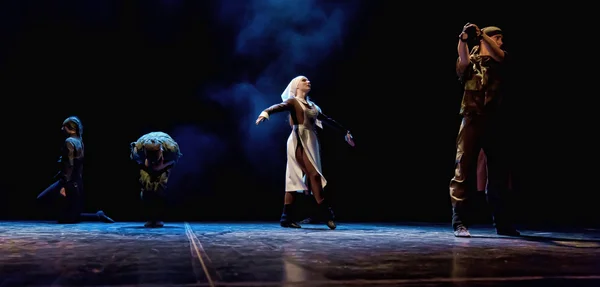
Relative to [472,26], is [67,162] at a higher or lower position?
lower

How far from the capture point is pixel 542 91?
591cm

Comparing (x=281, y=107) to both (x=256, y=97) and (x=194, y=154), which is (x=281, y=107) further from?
(x=194, y=154)

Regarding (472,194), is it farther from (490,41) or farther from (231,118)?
(490,41)

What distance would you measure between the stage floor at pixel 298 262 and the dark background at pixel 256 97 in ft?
10.1

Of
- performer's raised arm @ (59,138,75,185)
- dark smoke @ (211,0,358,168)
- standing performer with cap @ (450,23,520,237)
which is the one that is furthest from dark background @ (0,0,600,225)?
standing performer with cap @ (450,23,520,237)

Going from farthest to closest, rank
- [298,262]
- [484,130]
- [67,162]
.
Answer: [67,162], [484,130], [298,262]

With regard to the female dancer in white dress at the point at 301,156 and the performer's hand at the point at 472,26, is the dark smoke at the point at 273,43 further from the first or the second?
the performer's hand at the point at 472,26

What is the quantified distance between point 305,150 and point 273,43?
191 centimetres

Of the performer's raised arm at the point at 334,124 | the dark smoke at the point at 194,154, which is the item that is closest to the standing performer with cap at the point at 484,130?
the performer's raised arm at the point at 334,124

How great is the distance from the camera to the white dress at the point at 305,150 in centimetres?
473

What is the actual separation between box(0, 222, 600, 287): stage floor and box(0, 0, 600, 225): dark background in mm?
3072

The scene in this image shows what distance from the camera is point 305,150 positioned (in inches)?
187

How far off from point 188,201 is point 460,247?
13.5ft

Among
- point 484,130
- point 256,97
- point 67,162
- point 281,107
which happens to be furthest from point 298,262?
point 256,97
